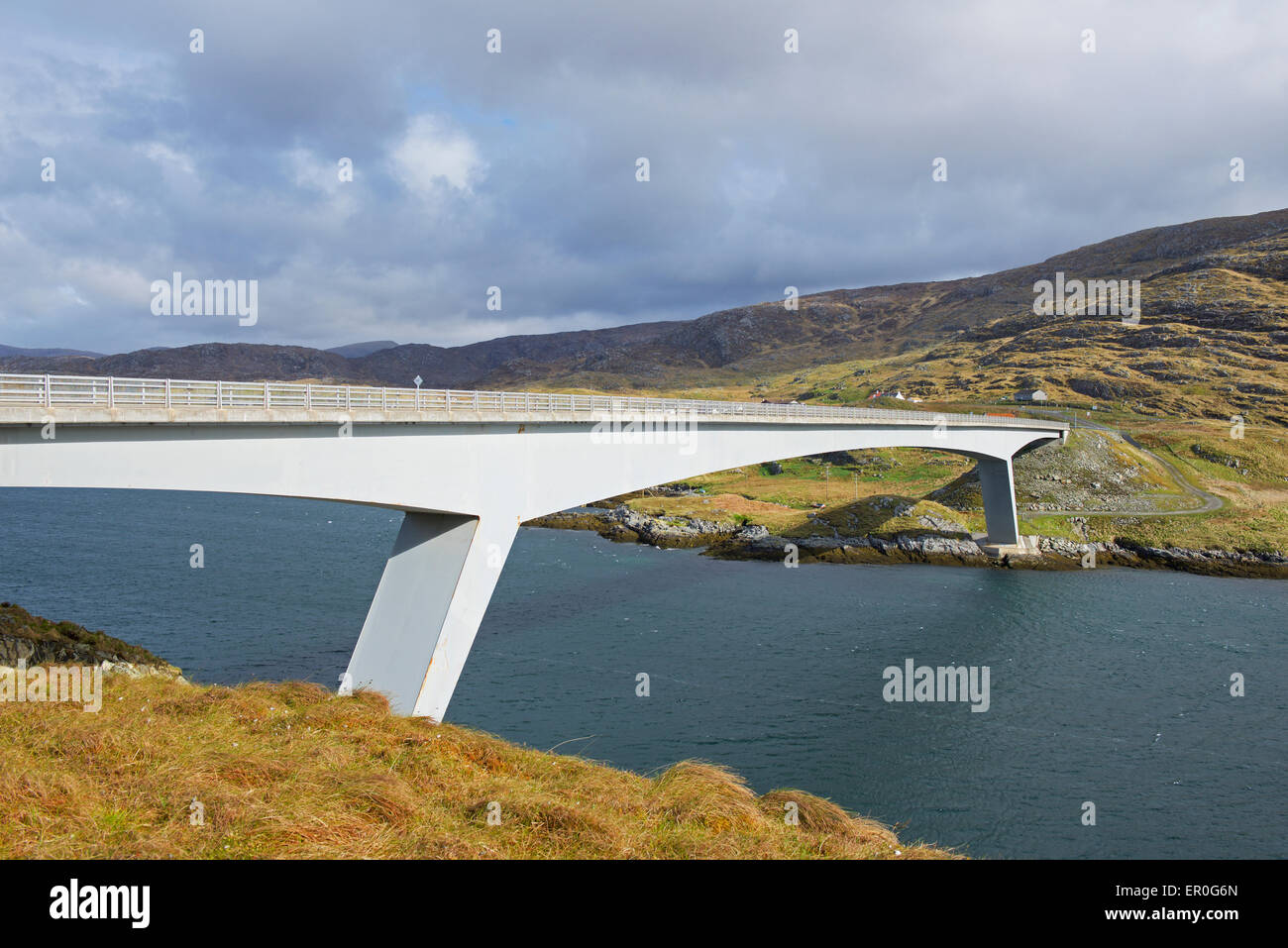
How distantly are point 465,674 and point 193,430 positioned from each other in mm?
16623

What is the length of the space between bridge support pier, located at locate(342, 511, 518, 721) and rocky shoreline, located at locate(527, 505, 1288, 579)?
129ft

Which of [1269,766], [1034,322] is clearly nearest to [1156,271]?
[1034,322]

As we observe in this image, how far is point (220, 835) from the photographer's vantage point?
284 inches

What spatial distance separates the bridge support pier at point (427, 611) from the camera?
54.7 feet

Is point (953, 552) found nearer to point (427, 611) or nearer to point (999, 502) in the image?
point (999, 502)

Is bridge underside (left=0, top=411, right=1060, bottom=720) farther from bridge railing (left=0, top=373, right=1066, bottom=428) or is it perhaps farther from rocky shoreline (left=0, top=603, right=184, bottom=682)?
rocky shoreline (left=0, top=603, right=184, bottom=682)

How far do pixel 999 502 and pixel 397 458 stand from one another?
53448mm

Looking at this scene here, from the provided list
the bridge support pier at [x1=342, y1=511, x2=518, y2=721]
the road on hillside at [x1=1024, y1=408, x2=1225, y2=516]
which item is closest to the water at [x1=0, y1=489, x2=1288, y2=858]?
the bridge support pier at [x1=342, y1=511, x2=518, y2=721]

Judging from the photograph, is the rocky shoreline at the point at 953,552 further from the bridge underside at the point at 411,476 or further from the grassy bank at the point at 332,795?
the grassy bank at the point at 332,795

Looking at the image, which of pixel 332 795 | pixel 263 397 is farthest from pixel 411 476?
pixel 332 795

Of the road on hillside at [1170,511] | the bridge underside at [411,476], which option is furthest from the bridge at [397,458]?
the road on hillside at [1170,511]

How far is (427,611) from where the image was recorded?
56.6ft

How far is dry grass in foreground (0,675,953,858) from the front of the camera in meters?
7.26
